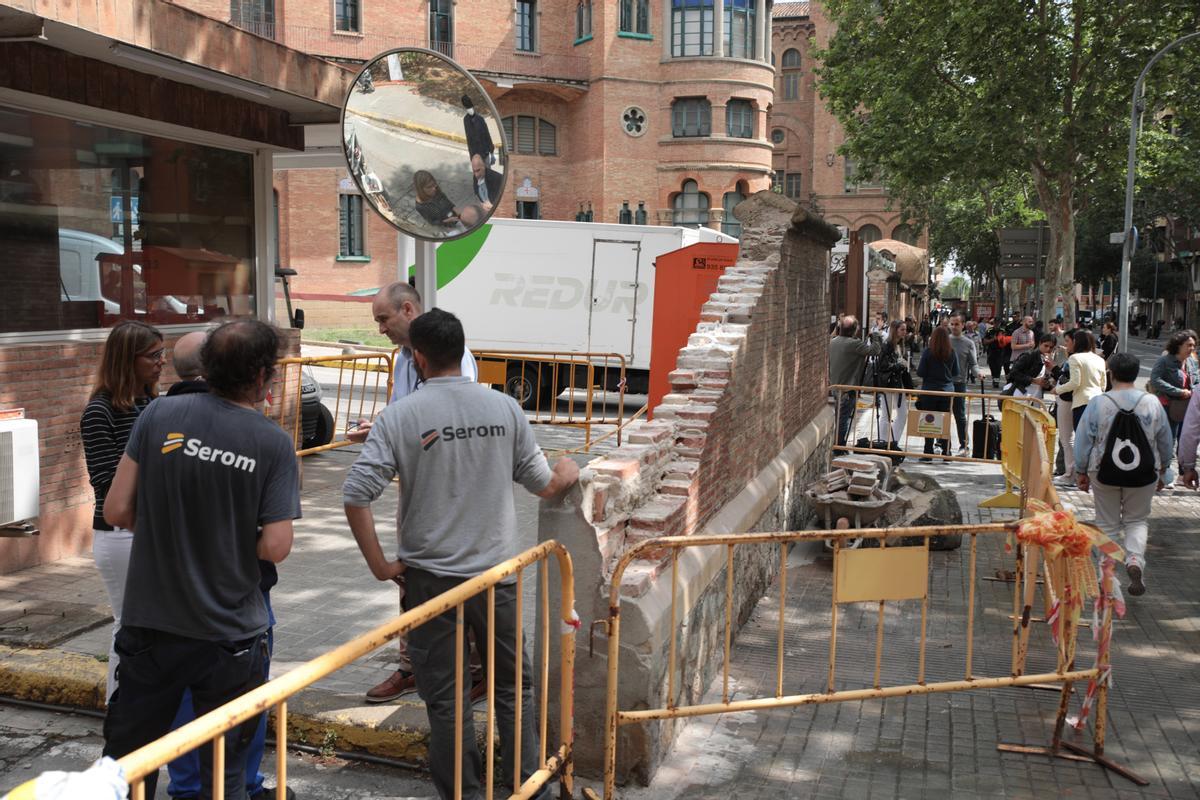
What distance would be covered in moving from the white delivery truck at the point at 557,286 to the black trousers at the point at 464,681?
539 inches

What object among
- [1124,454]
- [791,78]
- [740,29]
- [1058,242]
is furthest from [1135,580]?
[791,78]

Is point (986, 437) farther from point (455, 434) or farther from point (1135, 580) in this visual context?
point (455, 434)

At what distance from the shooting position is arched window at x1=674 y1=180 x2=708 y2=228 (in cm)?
4528

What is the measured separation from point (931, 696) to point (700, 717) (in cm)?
134

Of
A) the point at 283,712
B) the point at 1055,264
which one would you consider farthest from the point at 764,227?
the point at 1055,264

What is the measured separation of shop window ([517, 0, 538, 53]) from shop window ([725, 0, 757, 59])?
7.84 meters

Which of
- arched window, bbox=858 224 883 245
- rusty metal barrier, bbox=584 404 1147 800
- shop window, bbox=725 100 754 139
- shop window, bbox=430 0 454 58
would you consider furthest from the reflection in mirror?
arched window, bbox=858 224 883 245

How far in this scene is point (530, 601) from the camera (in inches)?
242

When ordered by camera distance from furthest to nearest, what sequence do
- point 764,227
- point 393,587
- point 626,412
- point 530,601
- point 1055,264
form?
point 1055,264 → point 626,412 → point 764,227 → point 393,587 → point 530,601

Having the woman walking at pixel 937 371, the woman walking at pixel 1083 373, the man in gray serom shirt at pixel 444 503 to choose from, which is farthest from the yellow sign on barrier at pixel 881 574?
the woman walking at pixel 937 371

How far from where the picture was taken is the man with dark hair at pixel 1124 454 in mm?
7465

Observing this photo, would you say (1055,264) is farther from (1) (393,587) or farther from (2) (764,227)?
(1) (393,587)

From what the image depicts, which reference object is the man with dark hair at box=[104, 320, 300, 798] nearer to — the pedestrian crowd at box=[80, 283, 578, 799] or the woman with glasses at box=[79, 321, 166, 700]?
the pedestrian crowd at box=[80, 283, 578, 799]

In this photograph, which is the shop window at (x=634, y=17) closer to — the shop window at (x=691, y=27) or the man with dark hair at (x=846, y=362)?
the shop window at (x=691, y=27)
